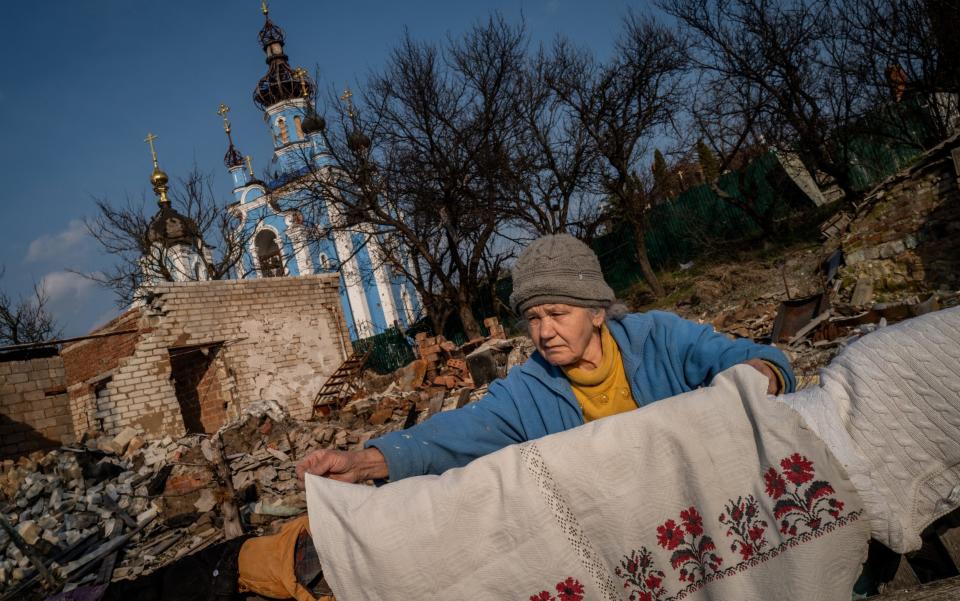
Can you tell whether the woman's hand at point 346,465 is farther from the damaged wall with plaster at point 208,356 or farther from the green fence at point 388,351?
the green fence at point 388,351

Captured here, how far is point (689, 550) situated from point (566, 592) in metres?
0.31

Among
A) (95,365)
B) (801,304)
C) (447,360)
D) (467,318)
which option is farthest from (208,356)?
(801,304)

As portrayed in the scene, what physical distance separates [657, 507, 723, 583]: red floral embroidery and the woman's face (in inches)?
30.1

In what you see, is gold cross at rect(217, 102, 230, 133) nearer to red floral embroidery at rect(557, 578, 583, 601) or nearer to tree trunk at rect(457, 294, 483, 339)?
tree trunk at rect(457, 294, 483, 339)

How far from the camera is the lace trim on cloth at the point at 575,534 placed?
1.27 meters

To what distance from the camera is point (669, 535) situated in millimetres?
1279

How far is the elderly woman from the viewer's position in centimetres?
181

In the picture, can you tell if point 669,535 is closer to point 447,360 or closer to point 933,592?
point 933,592

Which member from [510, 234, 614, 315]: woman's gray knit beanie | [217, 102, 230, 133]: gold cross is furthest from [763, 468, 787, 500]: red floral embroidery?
[217, 102, 230, 133]: gold cross

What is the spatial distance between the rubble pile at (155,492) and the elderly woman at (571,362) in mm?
5183

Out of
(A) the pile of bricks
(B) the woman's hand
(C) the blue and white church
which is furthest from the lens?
(C) the blue and white church

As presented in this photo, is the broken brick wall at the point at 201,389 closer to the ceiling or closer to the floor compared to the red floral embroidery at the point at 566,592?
closer to the ceiling

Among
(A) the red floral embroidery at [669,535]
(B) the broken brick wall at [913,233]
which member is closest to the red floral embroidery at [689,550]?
(A) the red floral embroidery at [669,535]

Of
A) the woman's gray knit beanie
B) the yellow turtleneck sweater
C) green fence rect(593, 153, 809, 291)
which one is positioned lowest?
the yellow turtleneck sweater
